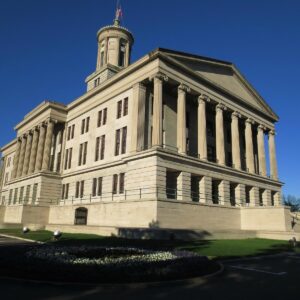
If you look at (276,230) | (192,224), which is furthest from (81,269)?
(276,230)

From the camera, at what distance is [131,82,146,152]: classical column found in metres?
35.2

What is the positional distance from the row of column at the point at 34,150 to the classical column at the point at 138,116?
1873 cm

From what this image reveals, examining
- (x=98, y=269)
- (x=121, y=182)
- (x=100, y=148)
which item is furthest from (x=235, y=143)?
(x=98, y=269)

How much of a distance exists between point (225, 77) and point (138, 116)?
1706 cm

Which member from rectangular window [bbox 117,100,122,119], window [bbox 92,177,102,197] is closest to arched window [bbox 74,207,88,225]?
window [bbox 92,177,102,197]

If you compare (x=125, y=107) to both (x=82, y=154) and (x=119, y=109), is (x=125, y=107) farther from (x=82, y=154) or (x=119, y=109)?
(x=82, y=154)

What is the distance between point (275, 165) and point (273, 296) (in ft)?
146

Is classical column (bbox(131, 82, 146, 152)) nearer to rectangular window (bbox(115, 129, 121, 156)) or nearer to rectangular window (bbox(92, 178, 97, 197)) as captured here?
rectangular window (bbox(115, 129, 121, 156))

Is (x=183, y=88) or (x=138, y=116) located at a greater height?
(x=183, y=88)

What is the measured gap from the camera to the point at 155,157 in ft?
102

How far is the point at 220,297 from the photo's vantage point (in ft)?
28.8

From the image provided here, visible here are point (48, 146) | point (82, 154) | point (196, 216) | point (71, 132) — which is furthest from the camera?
point (71, 132)

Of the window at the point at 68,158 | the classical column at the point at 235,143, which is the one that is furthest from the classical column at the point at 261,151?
the window at the point at 68,158

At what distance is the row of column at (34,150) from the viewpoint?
1954 inches
